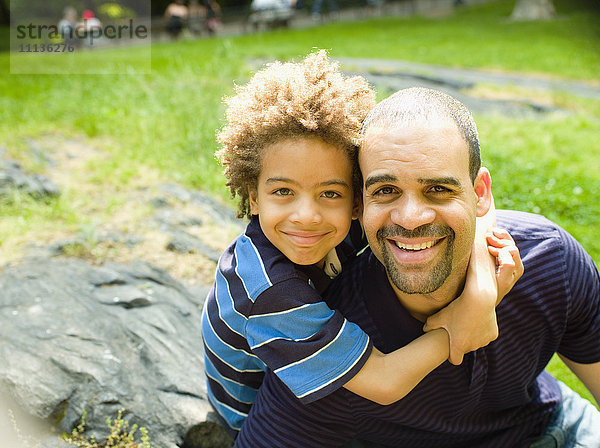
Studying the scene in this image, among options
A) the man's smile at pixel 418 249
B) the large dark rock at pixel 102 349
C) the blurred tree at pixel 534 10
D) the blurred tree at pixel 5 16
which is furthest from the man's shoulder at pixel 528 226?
the blurred tree at pixel 5 16

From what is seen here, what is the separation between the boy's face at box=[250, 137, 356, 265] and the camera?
2.40m

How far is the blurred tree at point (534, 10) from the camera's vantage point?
21.4m

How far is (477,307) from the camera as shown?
222 cm

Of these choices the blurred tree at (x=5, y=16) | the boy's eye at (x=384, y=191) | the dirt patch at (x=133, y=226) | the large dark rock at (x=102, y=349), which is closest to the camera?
the boy's eye at (x=384, y=191)

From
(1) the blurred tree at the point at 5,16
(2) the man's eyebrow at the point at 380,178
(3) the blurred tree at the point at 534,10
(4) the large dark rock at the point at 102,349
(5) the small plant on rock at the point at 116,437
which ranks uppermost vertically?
(3) the blurred tree at the point at 534,10

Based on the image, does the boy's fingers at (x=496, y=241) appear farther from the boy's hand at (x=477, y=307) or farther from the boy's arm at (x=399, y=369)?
the boy's arm at (x=399, y=369)

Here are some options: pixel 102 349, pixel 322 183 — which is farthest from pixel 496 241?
pixel 102 349

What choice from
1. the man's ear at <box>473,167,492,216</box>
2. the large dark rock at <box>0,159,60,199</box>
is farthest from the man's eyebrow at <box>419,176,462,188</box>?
the large dark rock at <box>0,159,60,199</box>

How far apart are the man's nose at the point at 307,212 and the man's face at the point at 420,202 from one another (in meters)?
0.20

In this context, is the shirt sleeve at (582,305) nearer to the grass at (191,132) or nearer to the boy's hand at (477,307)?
the boy's hand at (477,307)

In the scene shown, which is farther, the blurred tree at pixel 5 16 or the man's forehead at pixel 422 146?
the blurred tree at pixel 5 16

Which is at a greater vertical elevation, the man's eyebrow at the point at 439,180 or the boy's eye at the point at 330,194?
the man's eyebrow at the point at 439,180

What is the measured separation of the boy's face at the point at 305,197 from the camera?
94.3 inches

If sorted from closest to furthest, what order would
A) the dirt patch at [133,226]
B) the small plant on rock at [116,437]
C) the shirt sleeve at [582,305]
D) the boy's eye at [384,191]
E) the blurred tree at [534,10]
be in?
the boy's eye at [384,191] < the shirt sleeve at [582,305] < the small plant on rock at [116,437] < the dirt patch at [133,226] < the blurred tree at [534,10]
